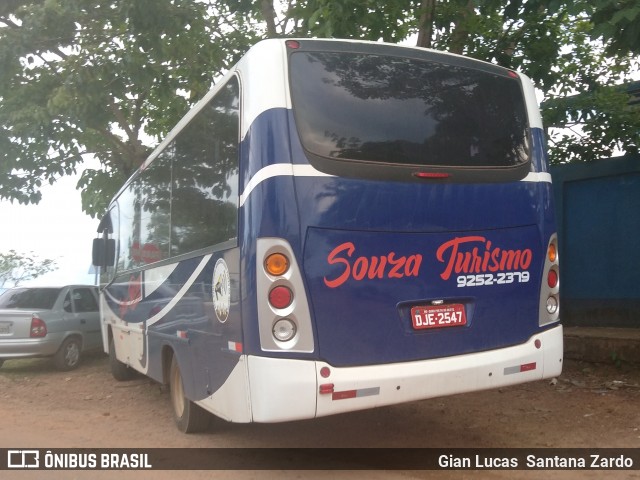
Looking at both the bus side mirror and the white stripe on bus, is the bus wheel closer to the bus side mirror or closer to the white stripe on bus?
the white stripe on bus

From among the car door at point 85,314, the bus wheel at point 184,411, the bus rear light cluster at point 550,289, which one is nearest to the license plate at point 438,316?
the bus rear light cluster at point 550,289

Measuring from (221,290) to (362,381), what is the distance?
4.05 ft

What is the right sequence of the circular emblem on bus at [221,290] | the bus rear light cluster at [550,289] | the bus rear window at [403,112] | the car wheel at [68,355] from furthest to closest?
the car wheel at [68,355], the bus rear light cluster at [550,289], the circular emblem on bus at [221,290], the bus rear window at [403,112]

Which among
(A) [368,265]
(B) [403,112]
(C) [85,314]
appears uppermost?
A: (B) [403,112]

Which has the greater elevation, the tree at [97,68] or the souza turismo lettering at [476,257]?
the tree at [97,68]

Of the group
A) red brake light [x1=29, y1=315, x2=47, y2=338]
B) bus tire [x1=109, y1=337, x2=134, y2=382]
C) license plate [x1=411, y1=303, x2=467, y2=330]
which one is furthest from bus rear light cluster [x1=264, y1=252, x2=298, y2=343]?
red brake light [x1=29, y1=315, x2=47, y2=338]

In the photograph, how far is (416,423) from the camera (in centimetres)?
620

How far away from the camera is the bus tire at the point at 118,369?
9711mm

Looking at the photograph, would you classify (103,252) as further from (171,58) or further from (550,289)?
(550,289)

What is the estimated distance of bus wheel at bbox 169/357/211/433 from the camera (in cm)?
595

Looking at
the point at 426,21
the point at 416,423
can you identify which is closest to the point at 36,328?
the point at 416,423

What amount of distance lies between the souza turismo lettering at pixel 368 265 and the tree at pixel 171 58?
10.7 feet

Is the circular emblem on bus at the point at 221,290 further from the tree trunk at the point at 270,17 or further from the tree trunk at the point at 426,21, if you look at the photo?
the tree trunk at the point at 270,17

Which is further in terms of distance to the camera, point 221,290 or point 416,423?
point 416,423
